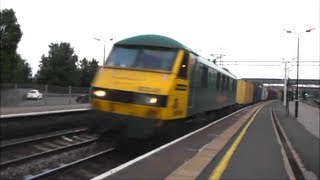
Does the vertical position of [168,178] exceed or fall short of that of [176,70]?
it falls short

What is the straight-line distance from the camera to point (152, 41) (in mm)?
16781

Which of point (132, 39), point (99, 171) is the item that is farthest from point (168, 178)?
point (132, 39)

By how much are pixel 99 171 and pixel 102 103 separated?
2.06 meters

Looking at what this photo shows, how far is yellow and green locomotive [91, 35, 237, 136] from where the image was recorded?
15.1 metres

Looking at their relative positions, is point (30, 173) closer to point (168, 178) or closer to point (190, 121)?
point (168, 178)

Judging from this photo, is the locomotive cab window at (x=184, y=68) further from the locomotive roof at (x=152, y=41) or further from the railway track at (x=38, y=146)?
the railway track at (x=38, y=146)

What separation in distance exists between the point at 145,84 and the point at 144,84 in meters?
0.03

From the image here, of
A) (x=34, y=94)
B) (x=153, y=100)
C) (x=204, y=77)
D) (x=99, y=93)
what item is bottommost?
(x=34, y=94)

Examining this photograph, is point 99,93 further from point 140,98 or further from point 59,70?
point 59,70

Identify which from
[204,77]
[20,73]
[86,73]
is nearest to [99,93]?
[204,77]

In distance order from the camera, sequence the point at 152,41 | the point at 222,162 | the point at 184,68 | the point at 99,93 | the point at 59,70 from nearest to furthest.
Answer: the point at 222,162 → the point at 99,93 → the point at 152,41 → the point at 184,68 → the point at 59,70

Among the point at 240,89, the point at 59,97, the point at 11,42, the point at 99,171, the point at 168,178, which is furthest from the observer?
the point at 240,89

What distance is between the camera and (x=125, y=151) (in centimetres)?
1791

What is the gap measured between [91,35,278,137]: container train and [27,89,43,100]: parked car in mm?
12785
